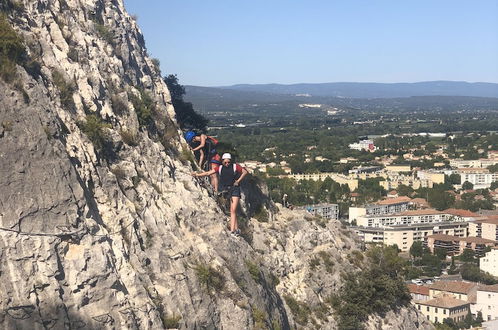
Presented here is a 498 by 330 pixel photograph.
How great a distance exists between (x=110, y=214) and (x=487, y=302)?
33798mm

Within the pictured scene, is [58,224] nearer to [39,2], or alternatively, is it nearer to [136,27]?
[39,2]

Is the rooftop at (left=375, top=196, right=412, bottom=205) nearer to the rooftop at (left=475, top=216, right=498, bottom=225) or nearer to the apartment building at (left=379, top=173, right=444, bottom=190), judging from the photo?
the rooftop at (left=475, top=216, right=498, bottom=225)

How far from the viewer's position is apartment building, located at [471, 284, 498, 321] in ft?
138

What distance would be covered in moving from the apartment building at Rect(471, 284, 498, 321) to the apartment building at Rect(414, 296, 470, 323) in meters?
0.62

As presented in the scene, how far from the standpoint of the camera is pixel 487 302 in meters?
42.7

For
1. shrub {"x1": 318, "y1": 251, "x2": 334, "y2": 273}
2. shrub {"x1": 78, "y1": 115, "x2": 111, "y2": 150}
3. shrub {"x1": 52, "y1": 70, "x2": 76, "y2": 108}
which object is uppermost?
shrub {"x1": 52, "y1": 70, "x2": 76, "y2": 108}

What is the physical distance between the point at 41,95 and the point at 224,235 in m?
4.80

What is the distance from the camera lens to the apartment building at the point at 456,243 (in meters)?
58.6

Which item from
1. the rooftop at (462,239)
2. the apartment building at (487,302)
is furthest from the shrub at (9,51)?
the rooftop at (462,239)

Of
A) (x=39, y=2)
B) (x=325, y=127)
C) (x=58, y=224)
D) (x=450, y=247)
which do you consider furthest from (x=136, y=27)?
(x=325, y=127)

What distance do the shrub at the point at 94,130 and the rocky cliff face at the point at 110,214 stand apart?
24 mm

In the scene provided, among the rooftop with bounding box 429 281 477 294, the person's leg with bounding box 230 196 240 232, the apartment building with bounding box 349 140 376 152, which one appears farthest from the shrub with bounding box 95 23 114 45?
the apartment building with bounding box 349 140 376 152

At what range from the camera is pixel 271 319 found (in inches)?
606

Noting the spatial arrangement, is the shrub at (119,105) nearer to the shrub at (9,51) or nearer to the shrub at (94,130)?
the shrub at (94,130)
